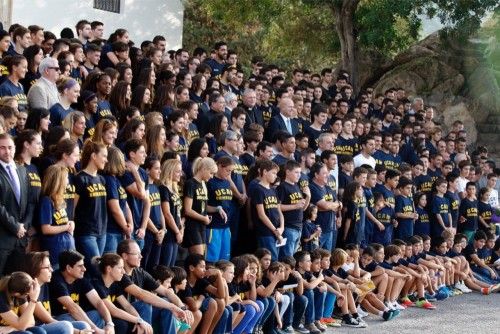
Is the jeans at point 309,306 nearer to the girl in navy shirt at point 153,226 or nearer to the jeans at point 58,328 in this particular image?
the girl in navy shirt at point 153,226

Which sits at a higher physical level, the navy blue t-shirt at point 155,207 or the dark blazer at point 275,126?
the dark blazer at point 275,126

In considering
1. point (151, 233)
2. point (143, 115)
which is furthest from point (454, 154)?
point (151, 233)

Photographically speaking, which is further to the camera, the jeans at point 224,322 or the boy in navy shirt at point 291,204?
the boy in navy shirt at point 291,204

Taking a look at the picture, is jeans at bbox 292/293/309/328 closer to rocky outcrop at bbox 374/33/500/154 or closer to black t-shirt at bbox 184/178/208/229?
black t-shirt at bbox 184/178/208/229

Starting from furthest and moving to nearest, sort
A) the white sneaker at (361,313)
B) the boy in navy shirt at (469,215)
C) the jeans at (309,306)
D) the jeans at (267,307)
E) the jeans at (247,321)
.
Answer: the boy in navy shirt at (469,215)
the white sneaker at (361,313)
the jeans at (309,306)
the jeans at (267,307)
the jeans at (247,321)

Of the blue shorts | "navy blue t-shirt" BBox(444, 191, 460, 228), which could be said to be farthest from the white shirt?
the blue shorts

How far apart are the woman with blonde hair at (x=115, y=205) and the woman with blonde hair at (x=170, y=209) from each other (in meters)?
0.74

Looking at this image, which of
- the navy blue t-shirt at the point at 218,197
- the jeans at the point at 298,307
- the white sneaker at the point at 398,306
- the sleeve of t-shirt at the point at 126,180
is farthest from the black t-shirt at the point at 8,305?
the white sneaker at the point at 398,306

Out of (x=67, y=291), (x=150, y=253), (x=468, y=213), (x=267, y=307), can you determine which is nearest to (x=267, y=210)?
(x=267, y=307)

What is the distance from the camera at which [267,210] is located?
13070 millimetres

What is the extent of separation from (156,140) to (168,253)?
131 centimetres

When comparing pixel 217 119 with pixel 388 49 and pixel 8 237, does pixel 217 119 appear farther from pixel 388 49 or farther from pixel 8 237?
pixel 388 49

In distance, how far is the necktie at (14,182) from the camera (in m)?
9.74

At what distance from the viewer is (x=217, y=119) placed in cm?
1405
